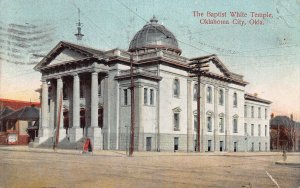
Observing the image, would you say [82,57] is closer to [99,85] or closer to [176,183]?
[99,85]

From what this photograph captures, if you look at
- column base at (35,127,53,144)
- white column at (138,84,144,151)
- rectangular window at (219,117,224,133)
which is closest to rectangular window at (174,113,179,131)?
white column at (138,84,144,151)

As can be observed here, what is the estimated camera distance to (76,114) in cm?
4256

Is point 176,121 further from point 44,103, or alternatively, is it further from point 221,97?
point 44,103

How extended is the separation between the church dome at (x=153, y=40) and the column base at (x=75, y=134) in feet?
41.0

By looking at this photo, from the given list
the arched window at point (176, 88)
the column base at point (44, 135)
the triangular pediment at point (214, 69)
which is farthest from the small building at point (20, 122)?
Result: the triangular pediment at point (214, 69)

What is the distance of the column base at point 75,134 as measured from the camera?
41.9 meters

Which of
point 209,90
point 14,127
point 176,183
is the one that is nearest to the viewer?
point 176,183

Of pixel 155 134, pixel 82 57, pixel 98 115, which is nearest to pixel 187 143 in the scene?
pixel 155 134

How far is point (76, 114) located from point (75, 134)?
209cm

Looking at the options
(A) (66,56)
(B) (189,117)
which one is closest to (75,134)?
(A) (66,56)

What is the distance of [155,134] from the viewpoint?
40.8 metres

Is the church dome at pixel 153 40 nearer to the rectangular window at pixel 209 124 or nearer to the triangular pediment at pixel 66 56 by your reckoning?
the triangular pediment at pixel 66 56

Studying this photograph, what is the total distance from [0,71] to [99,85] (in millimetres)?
27628

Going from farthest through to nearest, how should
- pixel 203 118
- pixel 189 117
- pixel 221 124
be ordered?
pixel 221 124, pixel 203 118, pixel 189 117
